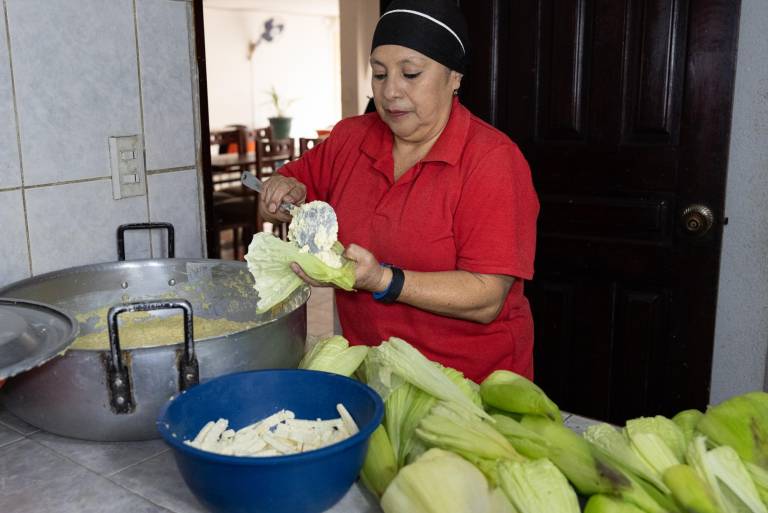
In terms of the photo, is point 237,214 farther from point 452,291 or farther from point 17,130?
point 452,291

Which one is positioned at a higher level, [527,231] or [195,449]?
[527,231]

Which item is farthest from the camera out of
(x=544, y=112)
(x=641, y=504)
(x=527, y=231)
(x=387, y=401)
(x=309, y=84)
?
(x=309, y=84)

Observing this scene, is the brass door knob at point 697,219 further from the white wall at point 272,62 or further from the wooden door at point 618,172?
the white wall at point 272,62

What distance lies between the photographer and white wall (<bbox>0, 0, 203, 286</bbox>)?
1.69 metres

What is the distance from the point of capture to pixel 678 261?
8.03ft

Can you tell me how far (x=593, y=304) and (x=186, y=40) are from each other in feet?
5.43

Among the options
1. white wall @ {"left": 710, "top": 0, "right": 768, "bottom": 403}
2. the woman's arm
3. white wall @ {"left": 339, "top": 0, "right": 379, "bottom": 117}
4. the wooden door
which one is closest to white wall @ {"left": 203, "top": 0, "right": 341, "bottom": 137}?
white wall @ {"left": 339, "top": 0, "right": 379, "bottom": 117}

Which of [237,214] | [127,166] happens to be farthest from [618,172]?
[237,214]

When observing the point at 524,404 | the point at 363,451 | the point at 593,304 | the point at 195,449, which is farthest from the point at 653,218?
the point at 195,449

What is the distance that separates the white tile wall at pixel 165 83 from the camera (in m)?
1.96

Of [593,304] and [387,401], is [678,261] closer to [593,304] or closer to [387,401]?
[593,304]

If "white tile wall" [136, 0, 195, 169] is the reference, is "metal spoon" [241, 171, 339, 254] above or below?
below

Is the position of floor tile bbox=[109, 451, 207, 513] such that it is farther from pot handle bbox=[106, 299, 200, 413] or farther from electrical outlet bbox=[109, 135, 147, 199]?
electrical outlet bbox=[109, 135, 147, 199]

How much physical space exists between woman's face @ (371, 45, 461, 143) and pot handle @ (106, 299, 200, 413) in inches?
30.8
